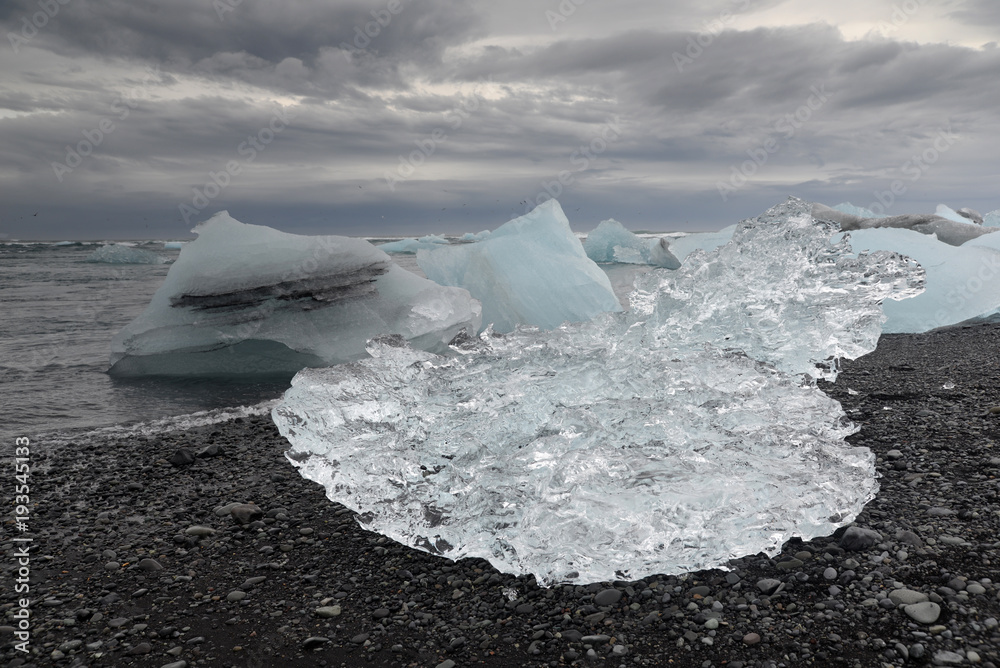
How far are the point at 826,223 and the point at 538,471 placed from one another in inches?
151

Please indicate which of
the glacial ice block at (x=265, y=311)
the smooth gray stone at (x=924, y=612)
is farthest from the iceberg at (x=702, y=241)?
the smooth gray stone at (x=924, y=612)

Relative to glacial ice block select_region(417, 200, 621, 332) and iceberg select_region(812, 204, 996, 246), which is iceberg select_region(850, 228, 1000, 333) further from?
glacial ice block select_region(417, 200, 621, 332)

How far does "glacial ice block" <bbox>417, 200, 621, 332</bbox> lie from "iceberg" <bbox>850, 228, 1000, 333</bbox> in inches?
157

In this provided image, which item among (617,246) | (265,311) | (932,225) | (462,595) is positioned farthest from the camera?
(617,246)

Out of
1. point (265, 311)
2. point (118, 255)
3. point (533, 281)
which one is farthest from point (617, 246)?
point (118, 255)

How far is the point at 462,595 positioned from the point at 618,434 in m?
1.11

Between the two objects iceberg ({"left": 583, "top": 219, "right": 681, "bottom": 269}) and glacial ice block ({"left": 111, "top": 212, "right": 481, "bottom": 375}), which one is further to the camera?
iceberg ({"left": 583, "top": 219, "right": 681, "bottom": 269})

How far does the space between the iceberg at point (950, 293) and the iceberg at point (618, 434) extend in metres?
4.67

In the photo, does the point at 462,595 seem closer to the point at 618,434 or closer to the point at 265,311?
the point at 618,434

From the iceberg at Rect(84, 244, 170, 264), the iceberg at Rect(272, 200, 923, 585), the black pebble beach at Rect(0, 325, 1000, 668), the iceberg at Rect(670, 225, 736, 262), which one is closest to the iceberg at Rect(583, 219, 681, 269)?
the iceberg at Rect(670, 225, 736, 262)

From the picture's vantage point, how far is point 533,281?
965 cm

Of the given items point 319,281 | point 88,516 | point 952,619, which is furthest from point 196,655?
point 319,281

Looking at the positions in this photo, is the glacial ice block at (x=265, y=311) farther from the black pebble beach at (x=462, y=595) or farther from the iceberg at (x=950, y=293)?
the iceberg at (x=950, y=293)

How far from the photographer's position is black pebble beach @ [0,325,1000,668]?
2250mm
